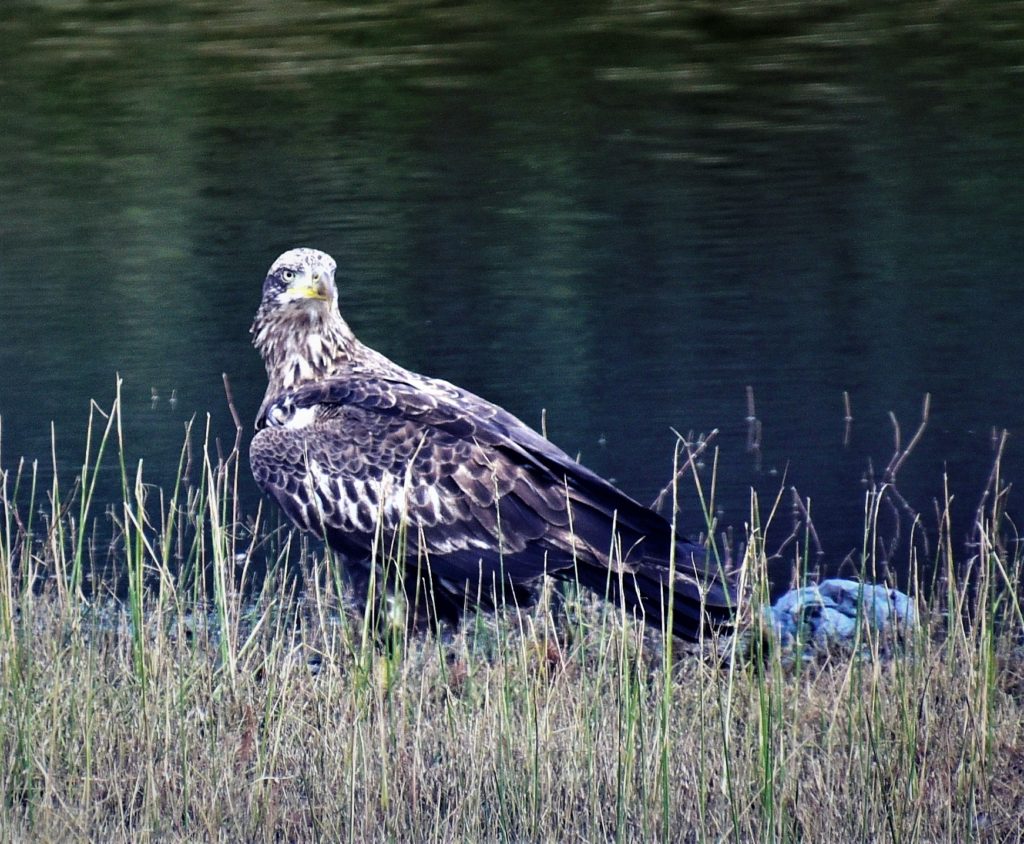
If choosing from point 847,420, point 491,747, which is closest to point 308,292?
point 491,747

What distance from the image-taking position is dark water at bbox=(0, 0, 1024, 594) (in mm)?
9016

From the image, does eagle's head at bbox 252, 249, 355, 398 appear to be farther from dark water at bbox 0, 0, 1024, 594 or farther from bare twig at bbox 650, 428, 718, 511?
dark water at bbox 0, 0, 1024, 594

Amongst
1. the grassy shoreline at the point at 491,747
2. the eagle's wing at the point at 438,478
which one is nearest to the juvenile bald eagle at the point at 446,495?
the eagle's wing at the point at 438,478

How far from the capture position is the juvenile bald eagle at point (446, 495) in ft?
16.6

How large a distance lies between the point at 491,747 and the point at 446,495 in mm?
1368

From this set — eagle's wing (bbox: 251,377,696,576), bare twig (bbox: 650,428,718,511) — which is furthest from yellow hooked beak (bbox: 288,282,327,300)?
bare twig (bbox: 650,428,718,511)

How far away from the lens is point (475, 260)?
1152cm

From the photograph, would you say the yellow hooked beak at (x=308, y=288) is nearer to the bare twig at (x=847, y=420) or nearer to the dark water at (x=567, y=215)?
the dark water at (x=567, y=215)

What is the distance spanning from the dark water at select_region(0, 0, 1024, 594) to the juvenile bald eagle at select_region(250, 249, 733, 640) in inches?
86.0

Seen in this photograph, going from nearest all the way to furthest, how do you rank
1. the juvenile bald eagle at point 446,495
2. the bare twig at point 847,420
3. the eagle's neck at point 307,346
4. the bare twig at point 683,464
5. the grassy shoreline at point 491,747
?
the grassy shoreline at point 491,747
the bare twig at point 683,464
the juvenile bald eagle at point 446,495
the eagle's neck at point 307,346
the bare twig at point 847,420

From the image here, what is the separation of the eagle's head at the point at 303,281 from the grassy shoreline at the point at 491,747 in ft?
4.84

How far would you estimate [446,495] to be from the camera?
17.5 ft

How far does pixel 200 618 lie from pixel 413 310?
619cm

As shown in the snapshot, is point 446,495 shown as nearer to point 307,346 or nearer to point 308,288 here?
point 307,346
